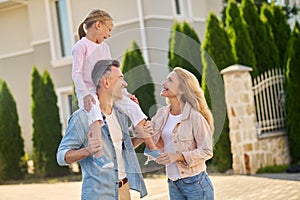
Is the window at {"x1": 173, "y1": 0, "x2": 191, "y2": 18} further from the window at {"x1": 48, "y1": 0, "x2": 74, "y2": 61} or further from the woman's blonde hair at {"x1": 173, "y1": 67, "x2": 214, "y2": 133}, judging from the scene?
the woman's blonde hair at {"x1": 173, "y1": 67, "x2": 214, "y2": 133}

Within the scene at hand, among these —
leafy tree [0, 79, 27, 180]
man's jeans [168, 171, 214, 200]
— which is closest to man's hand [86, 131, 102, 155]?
man's jeans [168, 171, 214, 200]

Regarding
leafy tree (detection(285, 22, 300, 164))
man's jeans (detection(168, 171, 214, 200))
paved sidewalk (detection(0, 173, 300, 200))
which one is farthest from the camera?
leafy tree (detection(285, 22, 300, 164))

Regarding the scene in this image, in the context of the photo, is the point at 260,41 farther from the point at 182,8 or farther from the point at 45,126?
the point at 45,126

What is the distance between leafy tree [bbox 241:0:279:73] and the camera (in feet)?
36.6

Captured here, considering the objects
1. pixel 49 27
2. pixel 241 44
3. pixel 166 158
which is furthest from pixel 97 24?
pixel 49 27

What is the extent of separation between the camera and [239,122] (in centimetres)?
936

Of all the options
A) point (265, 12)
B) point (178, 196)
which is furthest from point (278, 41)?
point (178, 196)

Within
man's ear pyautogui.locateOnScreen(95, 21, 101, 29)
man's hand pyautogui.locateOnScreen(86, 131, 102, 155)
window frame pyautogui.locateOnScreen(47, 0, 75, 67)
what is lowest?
man's hand pyautogui.locateOnScreen(86, 131, 102, 155)

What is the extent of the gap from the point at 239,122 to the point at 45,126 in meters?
4.58

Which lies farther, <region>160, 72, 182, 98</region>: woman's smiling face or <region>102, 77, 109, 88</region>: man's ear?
<region>160, 72, 182, 98</region>: woman's smiling face

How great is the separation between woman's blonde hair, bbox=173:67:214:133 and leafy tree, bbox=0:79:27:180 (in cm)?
959

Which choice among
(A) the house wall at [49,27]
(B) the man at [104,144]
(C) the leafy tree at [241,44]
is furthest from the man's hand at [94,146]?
(A) the house wall at [49,27]

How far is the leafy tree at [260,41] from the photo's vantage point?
36.6 feet

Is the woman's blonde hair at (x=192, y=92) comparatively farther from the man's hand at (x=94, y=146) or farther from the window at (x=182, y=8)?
the window at (x=182, y=8)
